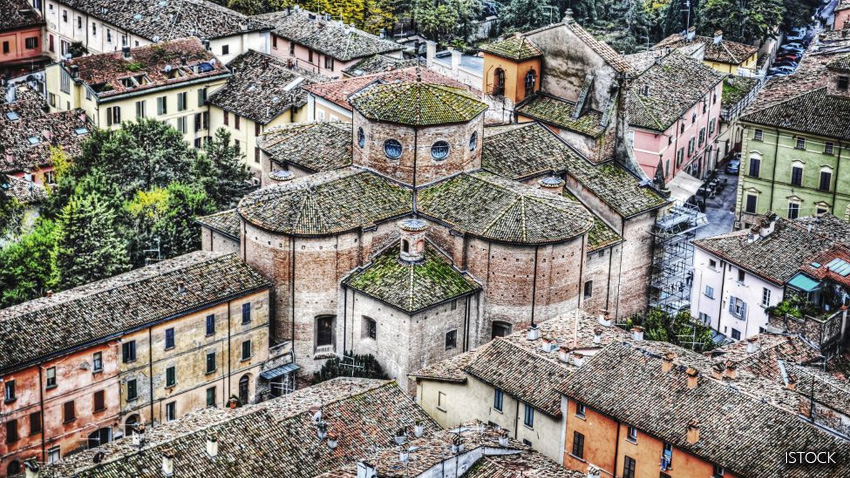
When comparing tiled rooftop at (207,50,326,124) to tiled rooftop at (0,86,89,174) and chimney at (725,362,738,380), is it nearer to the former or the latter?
tiled rooftop at (0,86,89,174)

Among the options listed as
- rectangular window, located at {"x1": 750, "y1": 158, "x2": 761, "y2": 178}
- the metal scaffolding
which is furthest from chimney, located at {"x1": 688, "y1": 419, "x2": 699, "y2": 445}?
rectangular window, located at {"x1": 750, "y1": 158, "x2": 761, "y2": 178}

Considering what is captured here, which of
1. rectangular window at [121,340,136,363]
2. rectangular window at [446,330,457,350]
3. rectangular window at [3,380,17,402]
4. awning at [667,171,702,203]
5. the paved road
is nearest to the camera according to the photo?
rectangular window at [3,380,17,402]

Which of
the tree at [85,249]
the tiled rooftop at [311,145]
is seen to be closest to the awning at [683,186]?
the tiled rooftop at [311,145]

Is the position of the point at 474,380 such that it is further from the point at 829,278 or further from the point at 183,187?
the point at 183,187

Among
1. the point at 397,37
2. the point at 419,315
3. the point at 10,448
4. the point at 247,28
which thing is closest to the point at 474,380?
the point at 419,315

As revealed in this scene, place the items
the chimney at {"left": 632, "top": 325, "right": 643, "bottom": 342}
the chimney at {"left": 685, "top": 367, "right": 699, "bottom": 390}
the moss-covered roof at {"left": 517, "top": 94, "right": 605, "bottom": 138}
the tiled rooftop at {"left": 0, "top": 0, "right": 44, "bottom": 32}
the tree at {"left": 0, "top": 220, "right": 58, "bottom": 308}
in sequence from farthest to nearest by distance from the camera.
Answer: the tiled rooftop at {"left": 0, "top": 0, "right": 44, "bottom": 32} → the moss-covered roof at {"left": 517, "top": 94, "right": 605, "bottom": 138} → the tree at {"left": 0, "top": 220, "right": 58, "bottom": 308} → the chimney at {"left": 632, "top": 325, "right": 643, "bottom": 342} → the chimney at {"left": 685, "top": 367, "right": 699, "bottom": 390}

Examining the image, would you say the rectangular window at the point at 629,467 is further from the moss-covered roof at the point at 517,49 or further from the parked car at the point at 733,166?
the parked car at the point at 733,166

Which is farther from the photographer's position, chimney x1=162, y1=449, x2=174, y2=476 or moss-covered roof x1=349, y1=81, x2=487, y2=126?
moss-covered roof x1=349, y1=81, x2=487, y2=126
